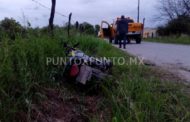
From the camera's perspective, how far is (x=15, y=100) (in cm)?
366

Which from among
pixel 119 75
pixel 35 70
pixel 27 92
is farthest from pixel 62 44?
pixel 27 92

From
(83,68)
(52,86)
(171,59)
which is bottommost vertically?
(171,59)

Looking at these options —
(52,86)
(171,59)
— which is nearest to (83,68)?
(52,86)

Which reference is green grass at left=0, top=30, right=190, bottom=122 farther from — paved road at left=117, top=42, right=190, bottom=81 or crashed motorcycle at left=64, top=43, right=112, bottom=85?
paved road at left=117, top=42, right=190, bottom=81

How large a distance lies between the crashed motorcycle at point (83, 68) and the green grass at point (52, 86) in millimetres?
178

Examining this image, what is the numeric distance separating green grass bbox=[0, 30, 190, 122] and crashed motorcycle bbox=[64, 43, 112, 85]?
178mm

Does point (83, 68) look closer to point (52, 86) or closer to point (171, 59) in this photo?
point (52, 86)

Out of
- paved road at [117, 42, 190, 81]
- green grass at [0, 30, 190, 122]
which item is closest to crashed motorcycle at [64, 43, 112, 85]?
green grass at [0, 30, 190, 122]

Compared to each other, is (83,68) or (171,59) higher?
(83,68)

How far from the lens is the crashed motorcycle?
188 inches

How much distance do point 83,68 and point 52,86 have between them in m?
0.46

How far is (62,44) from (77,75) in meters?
1.36

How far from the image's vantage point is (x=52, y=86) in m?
4.61

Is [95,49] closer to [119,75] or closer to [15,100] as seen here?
[119,75]
